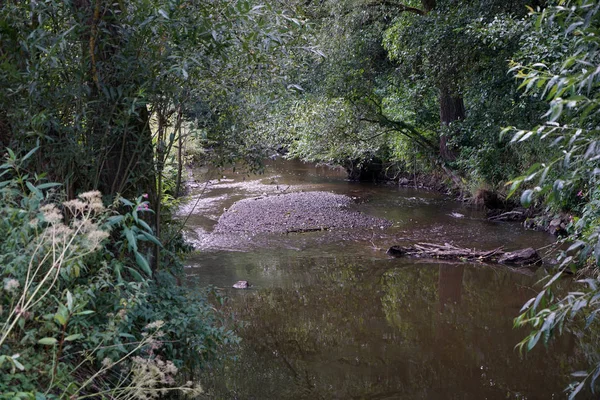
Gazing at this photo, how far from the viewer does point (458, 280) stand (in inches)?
302

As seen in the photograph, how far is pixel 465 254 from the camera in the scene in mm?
8633

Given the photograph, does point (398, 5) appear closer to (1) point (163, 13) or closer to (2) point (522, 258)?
(2) point (522, 258)

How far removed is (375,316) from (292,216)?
18.0 ft

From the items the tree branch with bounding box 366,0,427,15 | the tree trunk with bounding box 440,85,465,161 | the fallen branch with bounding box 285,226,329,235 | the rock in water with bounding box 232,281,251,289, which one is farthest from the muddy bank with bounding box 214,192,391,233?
the tree branch with bounding box 366,0,427,15

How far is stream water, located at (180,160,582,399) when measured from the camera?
470cm

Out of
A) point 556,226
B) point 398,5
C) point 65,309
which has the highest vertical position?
point 398,5

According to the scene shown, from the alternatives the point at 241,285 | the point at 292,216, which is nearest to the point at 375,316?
the point at 241,285

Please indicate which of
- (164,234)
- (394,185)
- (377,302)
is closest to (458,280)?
(377,302)

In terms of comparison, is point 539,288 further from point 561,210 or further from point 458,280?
point 561,210

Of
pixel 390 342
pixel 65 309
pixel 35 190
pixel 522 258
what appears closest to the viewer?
pixel 65 309

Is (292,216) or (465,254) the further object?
(292,216)

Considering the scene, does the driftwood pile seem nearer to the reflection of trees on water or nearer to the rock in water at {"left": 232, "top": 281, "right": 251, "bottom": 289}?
the reflection of trees on water

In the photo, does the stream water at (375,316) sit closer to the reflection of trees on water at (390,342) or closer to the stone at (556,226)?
the reflection of trees on water at (390,342)

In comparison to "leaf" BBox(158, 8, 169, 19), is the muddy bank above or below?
below
